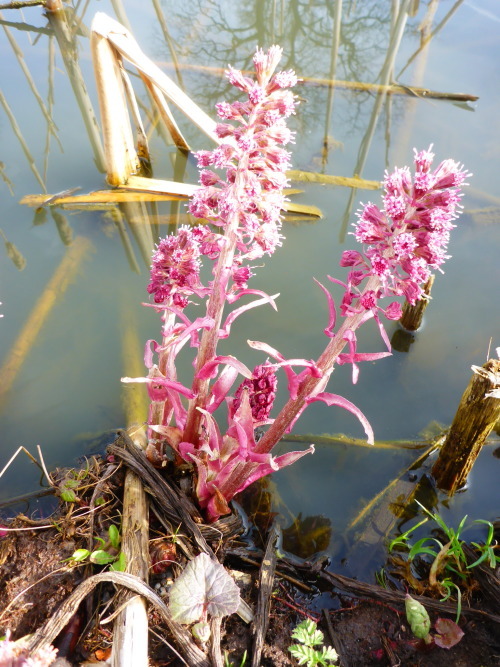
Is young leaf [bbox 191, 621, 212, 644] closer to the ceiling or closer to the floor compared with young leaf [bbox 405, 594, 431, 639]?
closer to the ceiling

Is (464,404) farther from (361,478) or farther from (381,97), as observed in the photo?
(381,97)

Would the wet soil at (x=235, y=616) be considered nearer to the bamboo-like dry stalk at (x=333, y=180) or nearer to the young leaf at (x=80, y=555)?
the young leaf at (x=80, y=555)

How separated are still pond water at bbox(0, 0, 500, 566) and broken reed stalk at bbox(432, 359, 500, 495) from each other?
199 millimetres

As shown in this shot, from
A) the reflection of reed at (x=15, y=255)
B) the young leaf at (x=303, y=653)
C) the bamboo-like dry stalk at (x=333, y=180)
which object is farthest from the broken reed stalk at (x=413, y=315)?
the reflection of reed at (x=15, y=255)

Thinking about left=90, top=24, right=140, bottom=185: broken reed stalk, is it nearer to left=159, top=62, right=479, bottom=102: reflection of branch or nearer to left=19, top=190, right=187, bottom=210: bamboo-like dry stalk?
left=19, top=190, right=187, bottom=210: bamboo-like dry stalk

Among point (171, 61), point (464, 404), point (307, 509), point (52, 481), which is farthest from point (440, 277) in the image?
point (171, 61)

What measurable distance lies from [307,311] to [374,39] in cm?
546

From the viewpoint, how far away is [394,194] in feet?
5.46

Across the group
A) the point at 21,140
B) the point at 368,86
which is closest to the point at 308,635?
the point at 21,140

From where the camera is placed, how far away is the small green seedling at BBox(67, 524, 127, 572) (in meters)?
2.15

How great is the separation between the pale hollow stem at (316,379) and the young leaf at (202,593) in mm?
549

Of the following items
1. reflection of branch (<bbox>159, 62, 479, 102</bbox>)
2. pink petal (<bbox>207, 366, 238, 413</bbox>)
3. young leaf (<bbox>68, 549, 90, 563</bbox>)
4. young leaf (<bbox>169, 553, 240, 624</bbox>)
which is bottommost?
young leaf (<bbox>68, 549, 90, 563</bbox>)

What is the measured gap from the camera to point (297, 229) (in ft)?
14.9

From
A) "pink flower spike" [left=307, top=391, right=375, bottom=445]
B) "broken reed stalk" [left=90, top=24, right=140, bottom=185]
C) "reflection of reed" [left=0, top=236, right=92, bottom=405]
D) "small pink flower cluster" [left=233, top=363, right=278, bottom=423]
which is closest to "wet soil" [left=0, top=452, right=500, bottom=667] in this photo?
"small pink flower cluster" [left=233, top=363, right=278, bottom=423]
